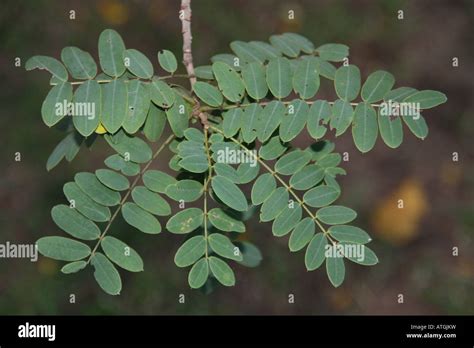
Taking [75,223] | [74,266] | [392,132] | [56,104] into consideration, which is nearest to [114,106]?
[56,104]

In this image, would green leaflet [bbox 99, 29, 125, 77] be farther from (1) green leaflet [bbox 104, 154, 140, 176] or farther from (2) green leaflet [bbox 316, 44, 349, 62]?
(2) green leaflet [bbox 316, 44, 349, 62]

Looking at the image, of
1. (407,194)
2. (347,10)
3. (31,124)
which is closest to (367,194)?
(407,194)

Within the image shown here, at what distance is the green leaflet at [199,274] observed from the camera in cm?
213

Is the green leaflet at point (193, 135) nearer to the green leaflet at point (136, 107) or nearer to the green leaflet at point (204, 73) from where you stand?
the green leaflet at point (136, 107)

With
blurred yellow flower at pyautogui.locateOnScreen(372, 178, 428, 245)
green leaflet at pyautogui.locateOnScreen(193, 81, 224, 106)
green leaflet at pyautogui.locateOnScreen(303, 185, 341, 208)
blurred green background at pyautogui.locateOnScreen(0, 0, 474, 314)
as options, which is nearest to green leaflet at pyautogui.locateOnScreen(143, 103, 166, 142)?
green leaflet at pyautogui.locateOnScreen(193, 81, 224, 106)

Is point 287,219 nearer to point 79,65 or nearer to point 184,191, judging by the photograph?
point 184,191

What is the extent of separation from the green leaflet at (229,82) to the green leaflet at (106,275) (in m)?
0.59

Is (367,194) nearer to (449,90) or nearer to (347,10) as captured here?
(449,90)

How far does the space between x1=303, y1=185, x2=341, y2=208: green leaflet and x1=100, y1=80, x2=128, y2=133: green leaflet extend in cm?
59

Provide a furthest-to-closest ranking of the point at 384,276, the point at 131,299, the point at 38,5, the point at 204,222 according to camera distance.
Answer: the point at 38,5 → the point at 384,276 → the point at 131,299 → the point at 204,222

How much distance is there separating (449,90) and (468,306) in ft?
4.87

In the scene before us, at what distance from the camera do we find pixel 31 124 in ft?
14.7

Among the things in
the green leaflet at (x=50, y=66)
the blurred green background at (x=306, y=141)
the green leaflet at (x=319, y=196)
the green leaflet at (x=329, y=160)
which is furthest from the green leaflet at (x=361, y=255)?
the blurred green background at (x=306, y=141)

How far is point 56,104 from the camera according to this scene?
2105 millimetres
